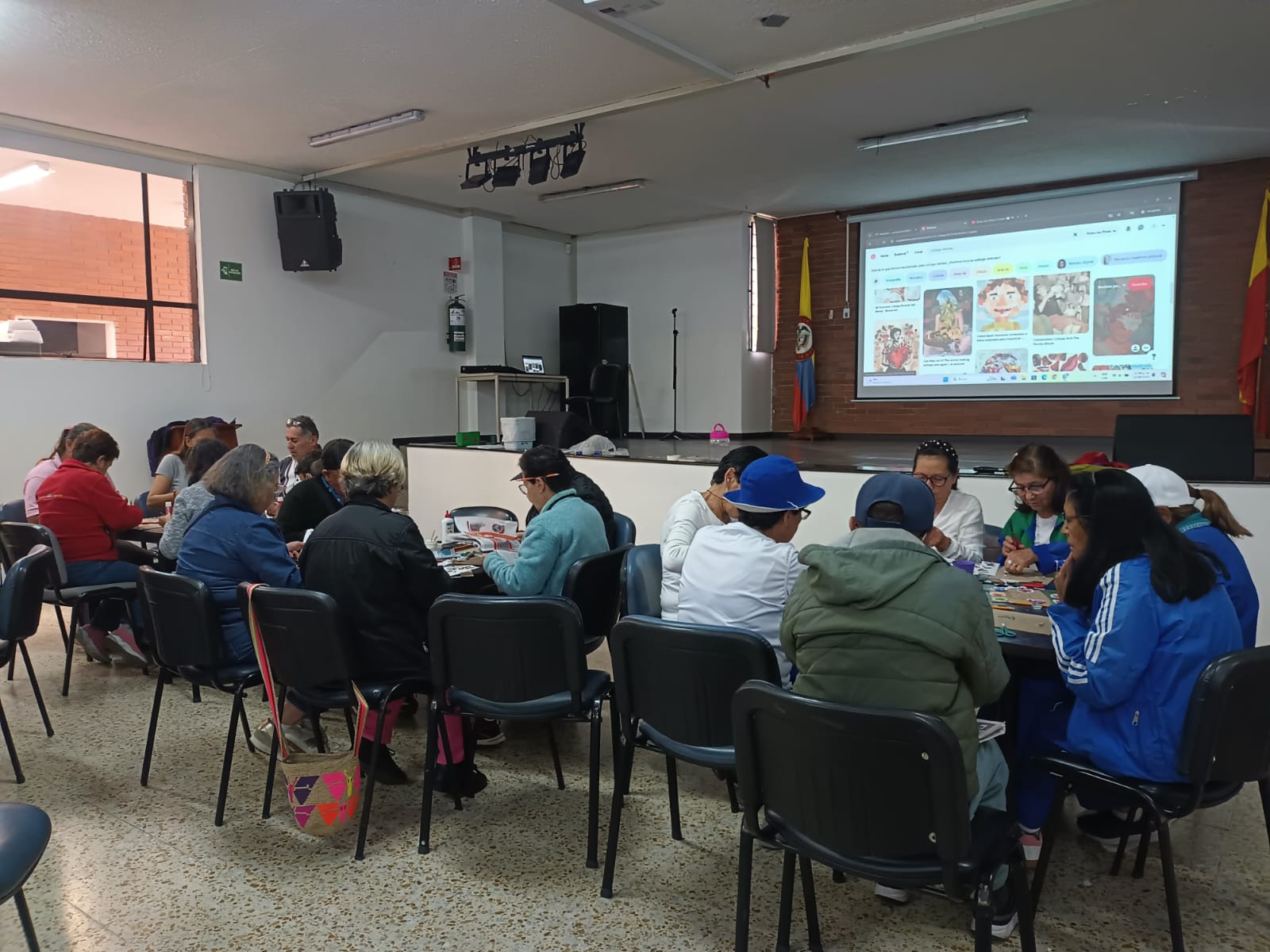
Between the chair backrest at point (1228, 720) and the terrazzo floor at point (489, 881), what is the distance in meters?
0.57

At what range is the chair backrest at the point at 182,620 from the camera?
9.45 ft

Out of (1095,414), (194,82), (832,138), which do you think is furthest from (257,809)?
→ (1095,414)

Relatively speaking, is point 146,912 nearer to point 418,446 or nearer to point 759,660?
point 759,660

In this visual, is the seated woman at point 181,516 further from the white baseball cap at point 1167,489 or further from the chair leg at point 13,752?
the white baseball cap at point 1167,489

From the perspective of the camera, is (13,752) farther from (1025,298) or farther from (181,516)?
(1025,298)

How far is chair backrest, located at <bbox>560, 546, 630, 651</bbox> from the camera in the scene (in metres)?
3.05

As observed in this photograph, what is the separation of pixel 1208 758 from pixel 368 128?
21.1 feet

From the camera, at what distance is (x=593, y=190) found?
8.51 metres

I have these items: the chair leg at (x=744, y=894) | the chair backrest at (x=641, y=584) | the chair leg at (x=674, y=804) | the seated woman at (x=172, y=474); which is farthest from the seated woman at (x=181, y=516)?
the chair leg at (x=744, y=894)

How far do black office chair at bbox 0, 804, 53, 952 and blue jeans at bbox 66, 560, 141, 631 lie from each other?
8.47 feet

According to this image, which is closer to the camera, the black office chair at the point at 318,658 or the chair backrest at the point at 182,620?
the black office chair at the point at 318,658

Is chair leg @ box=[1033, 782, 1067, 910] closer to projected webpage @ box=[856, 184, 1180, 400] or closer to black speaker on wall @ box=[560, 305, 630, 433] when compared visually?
projected webpage @ box=[856, 184, 1180, 400]

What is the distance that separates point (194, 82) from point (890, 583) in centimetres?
573

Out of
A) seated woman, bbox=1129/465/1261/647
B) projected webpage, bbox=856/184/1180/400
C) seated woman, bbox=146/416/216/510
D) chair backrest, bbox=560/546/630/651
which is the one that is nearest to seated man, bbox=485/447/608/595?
chair backrest, bbox=560/546/630/651
